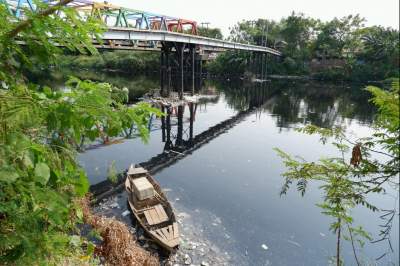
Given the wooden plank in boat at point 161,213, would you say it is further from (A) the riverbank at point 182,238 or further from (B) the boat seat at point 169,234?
(A) the riverbank at point 182,238

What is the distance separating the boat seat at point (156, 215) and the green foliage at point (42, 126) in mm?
9141

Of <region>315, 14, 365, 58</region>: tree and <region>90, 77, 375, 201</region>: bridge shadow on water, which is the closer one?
<region>90, 77, 375, 201</region>: bridge shadow on water

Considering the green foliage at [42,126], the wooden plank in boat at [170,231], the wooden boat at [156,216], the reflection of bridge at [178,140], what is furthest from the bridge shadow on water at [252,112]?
the green foliage at [42,126]

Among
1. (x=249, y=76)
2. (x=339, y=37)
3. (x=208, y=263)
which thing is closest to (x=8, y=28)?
(x=208, y=263)

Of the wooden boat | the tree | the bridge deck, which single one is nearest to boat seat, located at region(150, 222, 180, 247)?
the wooden boat

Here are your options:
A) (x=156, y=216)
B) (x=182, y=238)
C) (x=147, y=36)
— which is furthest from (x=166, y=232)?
(x=147, y=36)

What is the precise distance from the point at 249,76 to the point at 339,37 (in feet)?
87.1

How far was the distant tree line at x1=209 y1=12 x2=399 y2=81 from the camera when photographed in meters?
74.2

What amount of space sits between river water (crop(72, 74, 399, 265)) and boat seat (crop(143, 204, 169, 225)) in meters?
1.10

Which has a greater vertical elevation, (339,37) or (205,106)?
(339,37)

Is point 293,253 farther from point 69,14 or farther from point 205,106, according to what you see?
point 205,106

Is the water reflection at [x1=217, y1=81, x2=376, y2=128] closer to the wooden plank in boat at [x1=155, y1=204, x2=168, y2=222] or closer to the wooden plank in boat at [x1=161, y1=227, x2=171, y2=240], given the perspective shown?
the wooden plank in boat at [x1=155, y1=204, x2=168, y2=222]

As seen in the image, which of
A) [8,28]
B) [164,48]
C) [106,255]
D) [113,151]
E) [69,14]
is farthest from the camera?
[164,48]

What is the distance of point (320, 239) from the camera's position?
43.1ft
